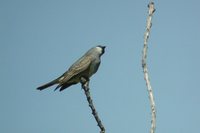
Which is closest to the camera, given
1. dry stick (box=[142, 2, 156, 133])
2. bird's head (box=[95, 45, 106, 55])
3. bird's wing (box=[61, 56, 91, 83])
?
dry stick (box=[142, 2, 156, 133])

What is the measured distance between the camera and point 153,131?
14.3 ft

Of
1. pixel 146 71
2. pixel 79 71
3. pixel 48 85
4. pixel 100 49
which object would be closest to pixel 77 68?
pixel 79 71

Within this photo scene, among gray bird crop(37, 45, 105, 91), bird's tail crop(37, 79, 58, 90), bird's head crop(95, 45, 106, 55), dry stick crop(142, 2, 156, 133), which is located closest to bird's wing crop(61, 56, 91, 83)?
gray bird crop(37, 45, 105, 91)

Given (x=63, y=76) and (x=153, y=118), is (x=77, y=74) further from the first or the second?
(x=153, y=118)

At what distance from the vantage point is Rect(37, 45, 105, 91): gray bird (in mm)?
10406

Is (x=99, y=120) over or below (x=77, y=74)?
below

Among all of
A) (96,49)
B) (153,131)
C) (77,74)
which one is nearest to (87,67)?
(77,74)

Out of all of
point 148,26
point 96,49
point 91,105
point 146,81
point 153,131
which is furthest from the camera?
point 96,49

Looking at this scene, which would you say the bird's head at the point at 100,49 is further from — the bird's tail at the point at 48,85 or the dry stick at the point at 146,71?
the dry stick at the point at 146,71

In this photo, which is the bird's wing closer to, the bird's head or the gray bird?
the gray bird

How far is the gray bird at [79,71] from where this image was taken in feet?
34.1

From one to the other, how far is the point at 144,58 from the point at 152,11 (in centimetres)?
91

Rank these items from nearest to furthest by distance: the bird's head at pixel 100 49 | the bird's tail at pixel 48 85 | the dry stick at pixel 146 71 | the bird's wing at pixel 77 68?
the dry stick at pixel 146 71, the bird's tail at pixel 48 85, the bird's wing at pixel 77 68, the bird's head at pixel 100 49

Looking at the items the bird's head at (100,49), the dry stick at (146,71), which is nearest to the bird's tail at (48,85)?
the bird's head at (100,49)
